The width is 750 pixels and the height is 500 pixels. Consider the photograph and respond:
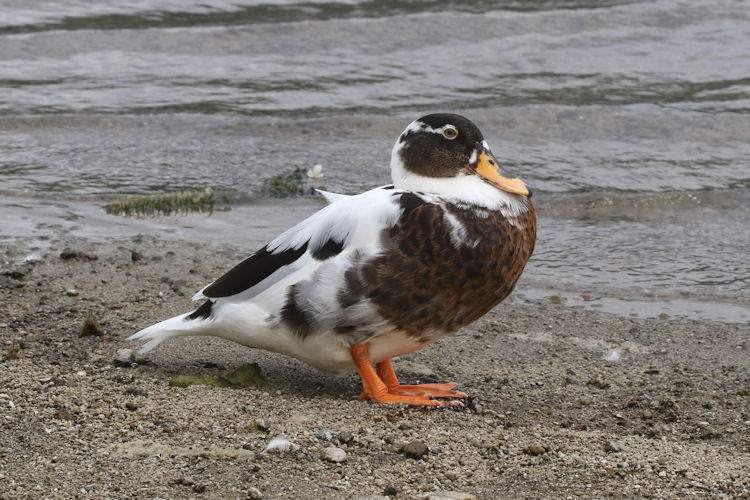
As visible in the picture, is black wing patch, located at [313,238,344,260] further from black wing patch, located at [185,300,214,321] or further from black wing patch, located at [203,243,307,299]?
black wing patch, located at [185,300,214,321]

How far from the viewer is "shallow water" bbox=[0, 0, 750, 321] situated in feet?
27.1

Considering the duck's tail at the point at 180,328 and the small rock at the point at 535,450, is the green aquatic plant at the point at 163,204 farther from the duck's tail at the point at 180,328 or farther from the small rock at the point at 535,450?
the small rock at the point at 535,450

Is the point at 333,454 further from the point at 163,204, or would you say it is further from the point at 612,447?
the point at 163,204

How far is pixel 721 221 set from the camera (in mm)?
8914

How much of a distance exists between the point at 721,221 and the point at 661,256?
3.86ft

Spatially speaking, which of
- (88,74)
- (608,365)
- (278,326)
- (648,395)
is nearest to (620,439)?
(648,395)

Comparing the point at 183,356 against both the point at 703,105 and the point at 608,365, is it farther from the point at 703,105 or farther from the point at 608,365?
the point at 703,105

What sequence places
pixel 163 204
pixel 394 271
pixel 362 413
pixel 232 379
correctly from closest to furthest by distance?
pixel 394 271 → pixel 362 413 → pixel 232 379 → pixel 163 204

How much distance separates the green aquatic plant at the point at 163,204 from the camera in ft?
28.5

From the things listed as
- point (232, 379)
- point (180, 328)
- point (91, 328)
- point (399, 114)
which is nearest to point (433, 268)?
point (232, 379)

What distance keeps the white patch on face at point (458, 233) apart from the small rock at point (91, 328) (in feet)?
7.18

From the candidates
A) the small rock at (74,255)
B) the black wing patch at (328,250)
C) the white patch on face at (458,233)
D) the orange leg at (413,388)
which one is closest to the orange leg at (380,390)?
the orange leg at (413,388)

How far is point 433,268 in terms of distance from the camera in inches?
185

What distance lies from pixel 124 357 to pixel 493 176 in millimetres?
2125
